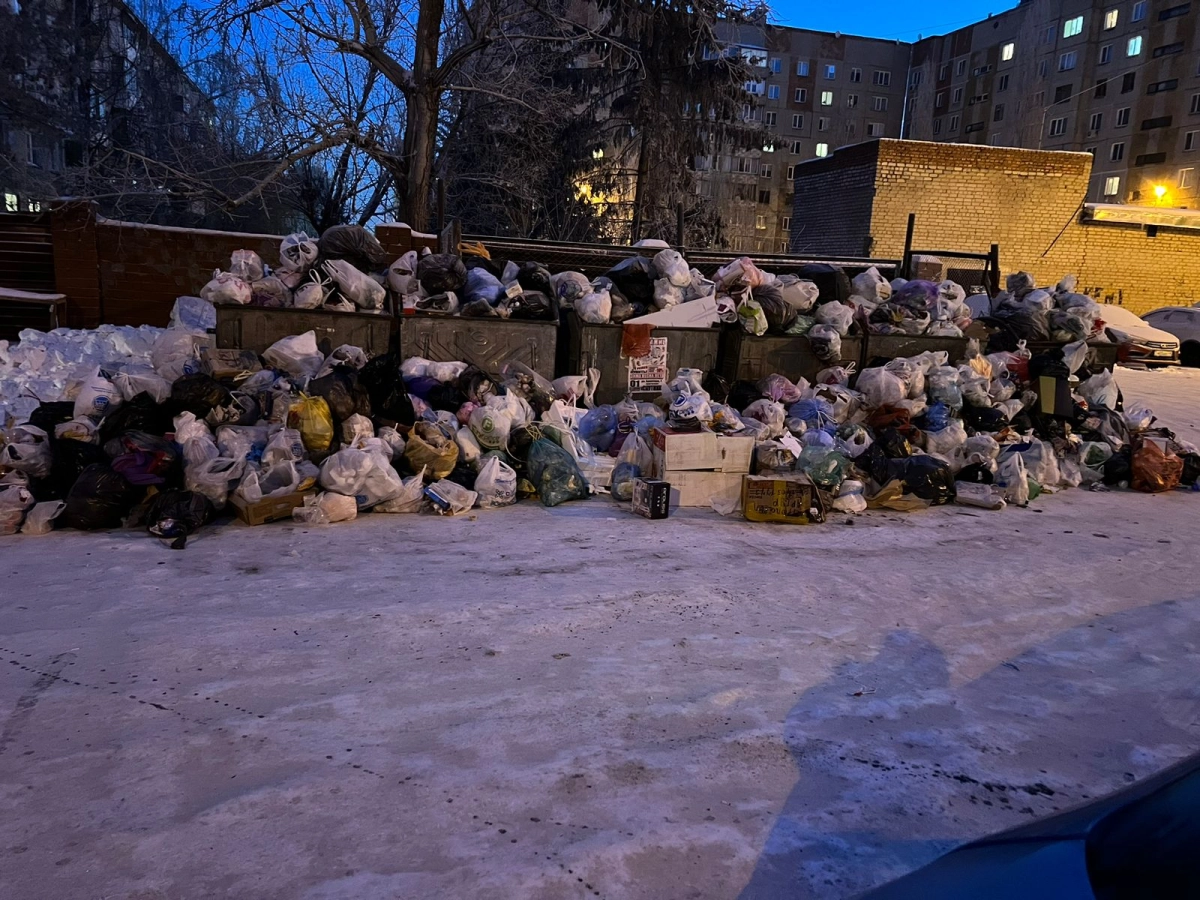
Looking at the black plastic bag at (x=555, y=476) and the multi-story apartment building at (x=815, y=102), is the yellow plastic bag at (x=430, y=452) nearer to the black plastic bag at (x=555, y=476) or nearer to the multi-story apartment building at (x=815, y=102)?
the black plastic bag at (x=555, y=476)

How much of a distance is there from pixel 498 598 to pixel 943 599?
2.30m

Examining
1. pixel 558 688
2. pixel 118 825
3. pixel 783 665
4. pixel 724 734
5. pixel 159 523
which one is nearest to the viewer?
pixel 118 825

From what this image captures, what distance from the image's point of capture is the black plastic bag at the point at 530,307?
22.9 ft

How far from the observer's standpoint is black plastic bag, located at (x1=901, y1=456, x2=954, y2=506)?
5945 millimetres

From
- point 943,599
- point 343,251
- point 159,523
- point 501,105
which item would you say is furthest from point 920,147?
A: point 159,523

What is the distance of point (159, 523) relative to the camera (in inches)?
174

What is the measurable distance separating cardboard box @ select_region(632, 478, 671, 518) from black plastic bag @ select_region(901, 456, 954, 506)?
1989 millimetres

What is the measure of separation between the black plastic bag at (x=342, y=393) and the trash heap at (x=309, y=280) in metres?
Answer: 1.24

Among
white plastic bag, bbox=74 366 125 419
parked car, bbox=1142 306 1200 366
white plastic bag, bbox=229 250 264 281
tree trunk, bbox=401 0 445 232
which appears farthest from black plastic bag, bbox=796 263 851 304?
parked car, bbox=1142 306 1200 366

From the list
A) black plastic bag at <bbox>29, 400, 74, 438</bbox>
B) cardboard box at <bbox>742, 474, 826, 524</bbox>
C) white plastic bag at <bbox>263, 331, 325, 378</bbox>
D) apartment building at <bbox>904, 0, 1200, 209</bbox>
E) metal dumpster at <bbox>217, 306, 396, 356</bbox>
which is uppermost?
apartment building at <bbox>904, 0, 1200, 209</bbox>

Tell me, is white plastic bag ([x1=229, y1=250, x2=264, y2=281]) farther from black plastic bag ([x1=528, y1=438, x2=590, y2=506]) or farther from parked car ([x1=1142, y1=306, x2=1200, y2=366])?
parked car ([x1=1142, y1=306, x2=1200, y2=366])

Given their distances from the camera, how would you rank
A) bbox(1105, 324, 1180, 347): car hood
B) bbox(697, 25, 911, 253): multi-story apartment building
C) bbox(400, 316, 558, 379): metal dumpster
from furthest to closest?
1. bbox(697, 25, 911, 253): multi-story apartment building
2. bbox(1105, 324, 1180, 347): car hood
3. bbox(400, 316, 558, 379): metal dumpster

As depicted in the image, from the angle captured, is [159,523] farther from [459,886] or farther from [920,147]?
[920,147]

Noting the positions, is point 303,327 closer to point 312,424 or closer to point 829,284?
point 312,424
